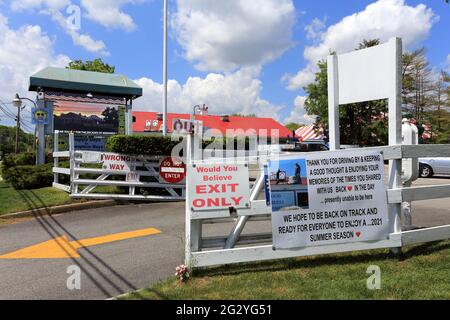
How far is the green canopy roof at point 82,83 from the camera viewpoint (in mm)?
16312

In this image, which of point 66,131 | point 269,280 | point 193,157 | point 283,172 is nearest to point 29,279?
point 193,157

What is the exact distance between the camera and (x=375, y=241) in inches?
201

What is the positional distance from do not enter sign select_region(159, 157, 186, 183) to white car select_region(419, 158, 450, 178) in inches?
563

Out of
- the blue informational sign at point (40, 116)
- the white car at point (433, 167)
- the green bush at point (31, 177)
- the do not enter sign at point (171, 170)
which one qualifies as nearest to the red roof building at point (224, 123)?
the white car at point (433, 167)

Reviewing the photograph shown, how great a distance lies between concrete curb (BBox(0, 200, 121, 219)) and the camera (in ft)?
31.3

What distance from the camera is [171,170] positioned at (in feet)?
38.3

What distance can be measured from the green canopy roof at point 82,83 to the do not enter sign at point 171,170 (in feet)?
22.5

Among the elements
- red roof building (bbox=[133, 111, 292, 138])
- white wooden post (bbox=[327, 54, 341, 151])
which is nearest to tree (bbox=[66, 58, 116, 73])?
red roof building (bbox=[133, 111, 292, 138])

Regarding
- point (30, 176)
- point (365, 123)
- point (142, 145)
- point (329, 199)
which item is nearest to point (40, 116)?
point (30, 176)

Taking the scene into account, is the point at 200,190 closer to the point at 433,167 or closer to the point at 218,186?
the point at 218,186

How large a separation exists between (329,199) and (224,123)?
152ft

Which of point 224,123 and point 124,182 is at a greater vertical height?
point 224,123

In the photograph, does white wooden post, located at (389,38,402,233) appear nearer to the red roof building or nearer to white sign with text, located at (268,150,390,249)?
white sign with text, located at (268,150,390,249)
